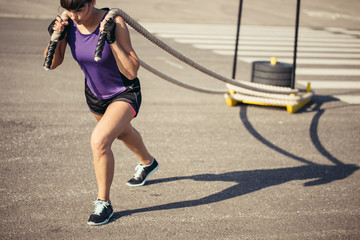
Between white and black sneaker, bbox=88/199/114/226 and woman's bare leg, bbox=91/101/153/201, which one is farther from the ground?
woman's bare leg, bbox=91/101/153/201

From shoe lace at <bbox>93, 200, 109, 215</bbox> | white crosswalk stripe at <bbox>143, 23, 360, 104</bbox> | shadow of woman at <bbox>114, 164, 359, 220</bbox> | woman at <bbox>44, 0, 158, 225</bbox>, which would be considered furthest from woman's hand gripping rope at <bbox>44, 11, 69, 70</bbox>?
white crosswalk stripe at <bbox>143, 23, 360, 104</bbox>

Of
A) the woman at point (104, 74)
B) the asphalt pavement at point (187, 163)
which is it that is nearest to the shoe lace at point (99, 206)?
the woman at point (104, 74)

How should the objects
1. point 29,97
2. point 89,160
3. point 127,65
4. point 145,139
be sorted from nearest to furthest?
point 127,65
point 89,160
point 145,139
point 29,97

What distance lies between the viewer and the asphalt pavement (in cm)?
340

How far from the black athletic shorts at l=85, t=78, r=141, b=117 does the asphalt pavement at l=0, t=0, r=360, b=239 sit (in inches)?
32.7

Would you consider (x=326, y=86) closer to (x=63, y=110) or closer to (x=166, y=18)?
(x=63, y=110)

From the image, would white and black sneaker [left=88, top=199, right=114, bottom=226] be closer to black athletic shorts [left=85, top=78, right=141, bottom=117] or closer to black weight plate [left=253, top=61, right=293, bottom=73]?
black athletic shorts [left=85, top=78, right=141, bottom=117]

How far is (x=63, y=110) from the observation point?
600cm

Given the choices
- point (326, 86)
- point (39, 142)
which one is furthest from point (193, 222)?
point (326, 86)

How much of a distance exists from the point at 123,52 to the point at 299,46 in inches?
399

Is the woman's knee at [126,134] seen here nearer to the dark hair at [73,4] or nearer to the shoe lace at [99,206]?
the shoe lace at [99,206]

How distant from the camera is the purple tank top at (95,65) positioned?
318 centimetres

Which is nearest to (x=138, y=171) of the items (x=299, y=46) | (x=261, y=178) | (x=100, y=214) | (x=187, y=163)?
(x=187, y=163)

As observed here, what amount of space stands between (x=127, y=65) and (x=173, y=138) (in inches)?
85.5
